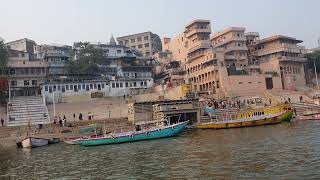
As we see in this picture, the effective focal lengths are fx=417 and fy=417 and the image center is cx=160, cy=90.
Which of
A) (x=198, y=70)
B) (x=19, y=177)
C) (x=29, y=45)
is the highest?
(x=29, y=45)

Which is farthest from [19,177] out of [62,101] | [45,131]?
[62,101]

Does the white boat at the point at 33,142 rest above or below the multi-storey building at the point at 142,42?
below

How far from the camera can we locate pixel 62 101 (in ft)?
209

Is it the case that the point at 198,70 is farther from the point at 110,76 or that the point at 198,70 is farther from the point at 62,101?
the point at 62,101

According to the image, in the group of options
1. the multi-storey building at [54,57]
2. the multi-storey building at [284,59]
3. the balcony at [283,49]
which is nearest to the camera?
the multi-storey building at [54,57]

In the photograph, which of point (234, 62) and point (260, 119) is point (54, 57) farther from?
point (260, 119)

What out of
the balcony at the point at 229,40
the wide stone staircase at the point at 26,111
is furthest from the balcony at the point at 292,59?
the wide stone staircase at the point at 26,111

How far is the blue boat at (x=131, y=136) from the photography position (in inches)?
1585

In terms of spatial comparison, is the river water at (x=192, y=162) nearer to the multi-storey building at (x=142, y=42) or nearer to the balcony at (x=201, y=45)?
the balcony at (x=201, y=45)

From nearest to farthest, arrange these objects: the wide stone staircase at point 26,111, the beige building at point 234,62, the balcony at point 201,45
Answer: the wide stone staircase at point 26,111 → the beige building at point 234,62 → the balcony at point 201,45

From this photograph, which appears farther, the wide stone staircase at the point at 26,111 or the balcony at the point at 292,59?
the balcony at the point at 292,59

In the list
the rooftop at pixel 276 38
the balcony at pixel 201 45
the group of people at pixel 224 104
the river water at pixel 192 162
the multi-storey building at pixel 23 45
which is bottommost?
the river water at pixel 192 162

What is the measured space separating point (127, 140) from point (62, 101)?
85.4 feet

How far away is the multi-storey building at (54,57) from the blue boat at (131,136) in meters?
34.3
